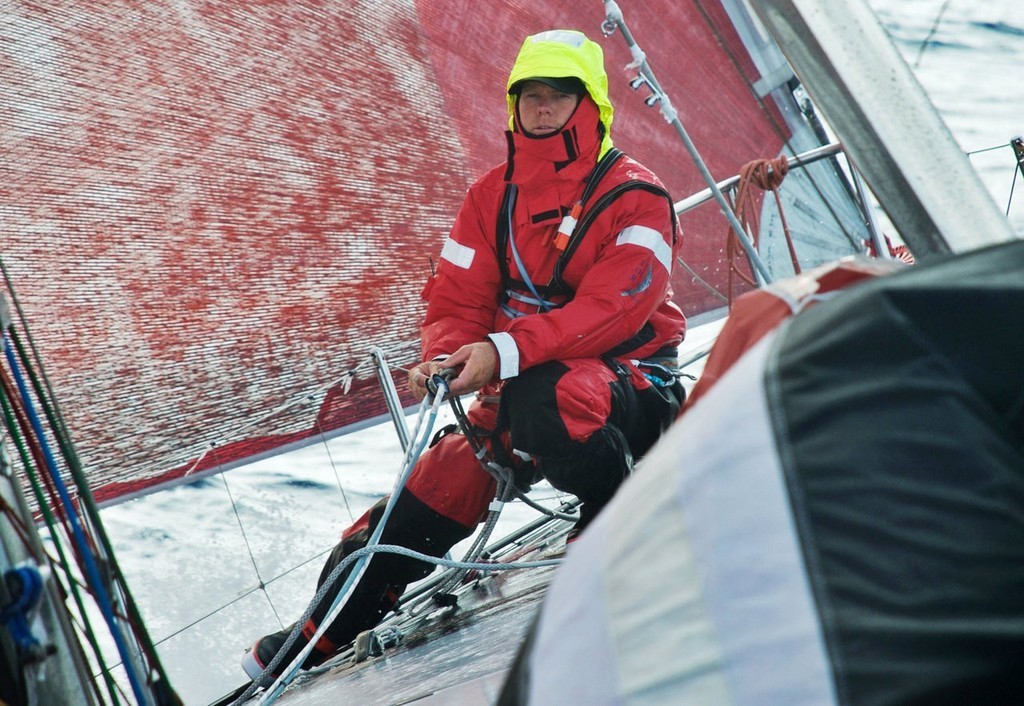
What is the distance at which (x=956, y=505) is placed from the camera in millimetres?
541

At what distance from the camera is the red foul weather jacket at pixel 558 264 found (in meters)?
1.82

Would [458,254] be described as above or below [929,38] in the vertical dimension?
above

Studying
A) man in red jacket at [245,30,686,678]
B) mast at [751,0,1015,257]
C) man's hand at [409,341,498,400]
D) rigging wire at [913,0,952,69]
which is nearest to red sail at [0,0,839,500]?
man in red jacket at [245,30,686,678]

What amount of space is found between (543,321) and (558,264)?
19 cm

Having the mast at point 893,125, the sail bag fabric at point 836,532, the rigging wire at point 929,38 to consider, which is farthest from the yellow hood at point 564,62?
the sail bag fabric at point 836,532

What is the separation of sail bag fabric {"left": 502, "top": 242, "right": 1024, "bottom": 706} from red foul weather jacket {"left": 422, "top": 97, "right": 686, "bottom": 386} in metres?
1.20

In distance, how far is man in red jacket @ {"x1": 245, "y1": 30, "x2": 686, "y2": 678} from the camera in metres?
1.79

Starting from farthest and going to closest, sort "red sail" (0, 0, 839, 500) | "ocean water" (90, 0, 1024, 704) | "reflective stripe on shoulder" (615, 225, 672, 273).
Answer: "red sail" (0, 0, 839, 500)
"ocean water" (90, 0, 1024, 704)
"reflective stripe on shoulder" (615, 225, 672, 273)

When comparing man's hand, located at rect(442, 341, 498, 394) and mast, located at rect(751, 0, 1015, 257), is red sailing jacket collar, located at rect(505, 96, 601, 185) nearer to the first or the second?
man's hand, located at rect(442, 341, 498, 394)

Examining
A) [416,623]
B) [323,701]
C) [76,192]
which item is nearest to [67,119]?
[76,192]

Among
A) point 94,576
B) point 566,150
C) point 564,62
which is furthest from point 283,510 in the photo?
point 94,576

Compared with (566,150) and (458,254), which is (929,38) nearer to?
(566,150)

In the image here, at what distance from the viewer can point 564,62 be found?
75.7 inches

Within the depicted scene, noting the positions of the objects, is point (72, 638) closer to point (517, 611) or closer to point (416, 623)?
point (517, 611)
